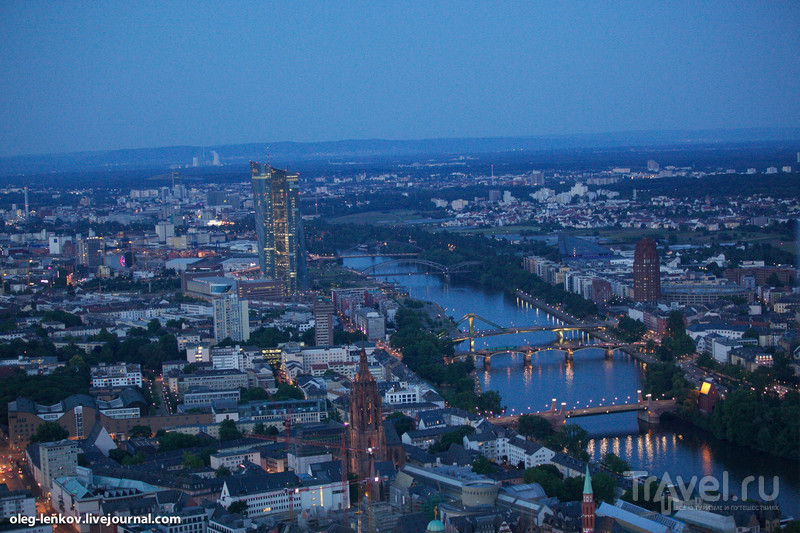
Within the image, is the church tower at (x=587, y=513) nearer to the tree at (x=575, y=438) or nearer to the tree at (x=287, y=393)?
the tree at (x=575, y=438)

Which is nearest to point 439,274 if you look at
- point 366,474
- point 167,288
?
point 167,288

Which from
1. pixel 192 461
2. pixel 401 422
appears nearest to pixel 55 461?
pixel 192 461

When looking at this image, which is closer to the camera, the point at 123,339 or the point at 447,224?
the point at 123,339

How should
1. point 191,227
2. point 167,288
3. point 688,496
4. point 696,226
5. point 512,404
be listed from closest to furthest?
point 688,496
point 512,404
point 167,288
point 696,226
point 191,227

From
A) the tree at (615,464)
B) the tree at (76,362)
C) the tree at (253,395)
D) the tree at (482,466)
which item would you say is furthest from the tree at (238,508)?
the tree at (76,362)

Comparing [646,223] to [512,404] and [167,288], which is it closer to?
[167,288]

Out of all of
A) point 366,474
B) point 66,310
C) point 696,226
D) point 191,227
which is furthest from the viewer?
point 191,227

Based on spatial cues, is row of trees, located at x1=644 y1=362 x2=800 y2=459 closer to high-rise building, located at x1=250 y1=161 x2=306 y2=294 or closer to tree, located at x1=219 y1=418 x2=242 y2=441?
tree, located at x1=219 y1=418 x2=242 y2=441
